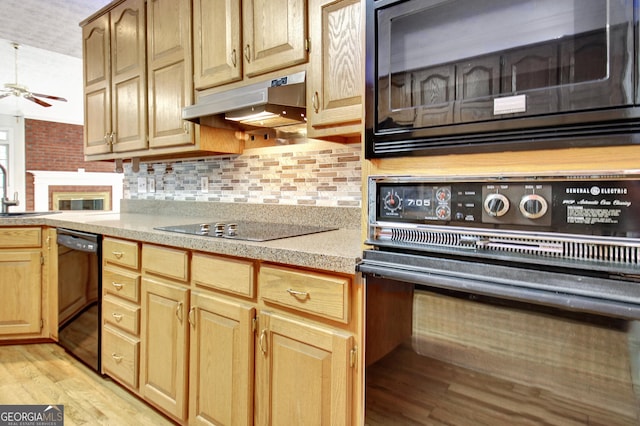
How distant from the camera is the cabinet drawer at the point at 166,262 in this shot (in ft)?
5.15

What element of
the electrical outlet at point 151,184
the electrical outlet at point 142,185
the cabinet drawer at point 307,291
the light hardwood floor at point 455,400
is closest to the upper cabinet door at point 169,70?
the electrical outlet at point 151,184

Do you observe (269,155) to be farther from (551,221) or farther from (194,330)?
(551,221)

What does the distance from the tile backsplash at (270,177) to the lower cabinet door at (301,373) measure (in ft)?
2.63

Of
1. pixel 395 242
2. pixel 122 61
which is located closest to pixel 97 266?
pixel 122 61

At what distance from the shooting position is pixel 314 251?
118 centimetres

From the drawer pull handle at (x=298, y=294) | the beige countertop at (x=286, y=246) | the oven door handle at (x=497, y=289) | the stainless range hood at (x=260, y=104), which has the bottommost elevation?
the drawer pull handle at (x=298, y=294)

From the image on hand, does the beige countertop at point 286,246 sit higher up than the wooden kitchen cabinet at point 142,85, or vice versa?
the wooden kitchen cabinet at point 142,85

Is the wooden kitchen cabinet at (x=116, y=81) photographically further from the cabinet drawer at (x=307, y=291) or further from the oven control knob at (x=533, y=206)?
the oven control knob at (x=533, y=206)

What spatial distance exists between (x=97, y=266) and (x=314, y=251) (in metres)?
1.50

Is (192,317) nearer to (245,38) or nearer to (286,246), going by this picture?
(286,246)

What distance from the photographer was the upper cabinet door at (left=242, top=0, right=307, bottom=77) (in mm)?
1655

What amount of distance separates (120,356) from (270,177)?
1.22 m

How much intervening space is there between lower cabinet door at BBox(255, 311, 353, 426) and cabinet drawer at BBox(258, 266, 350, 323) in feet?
0.18

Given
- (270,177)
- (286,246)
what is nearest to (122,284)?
(270,177)
